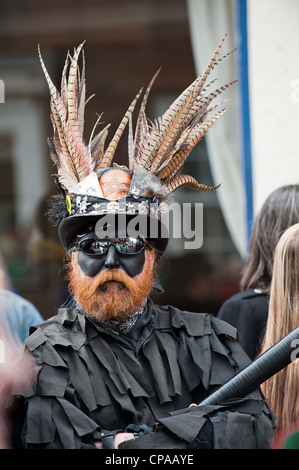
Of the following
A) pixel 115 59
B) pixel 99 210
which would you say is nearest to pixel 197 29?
pixel 115 59

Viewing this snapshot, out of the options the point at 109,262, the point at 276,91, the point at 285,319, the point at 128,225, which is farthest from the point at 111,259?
the point at 276,91

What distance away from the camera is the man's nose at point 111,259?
2.20 meters

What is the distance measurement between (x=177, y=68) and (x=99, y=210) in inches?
156

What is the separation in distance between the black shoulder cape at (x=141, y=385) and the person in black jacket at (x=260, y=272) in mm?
604

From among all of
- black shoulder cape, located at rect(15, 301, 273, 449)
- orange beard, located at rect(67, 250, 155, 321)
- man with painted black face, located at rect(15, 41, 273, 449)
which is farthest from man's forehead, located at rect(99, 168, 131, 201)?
black shoulder cape, located at rect(15, 301, 273, 449)

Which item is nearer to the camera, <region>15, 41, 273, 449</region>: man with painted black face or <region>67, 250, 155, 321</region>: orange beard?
<region>15, 41, 273, 449</region>: man with painted black face

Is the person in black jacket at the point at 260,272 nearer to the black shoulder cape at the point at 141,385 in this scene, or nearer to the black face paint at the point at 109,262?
the black shoulder cape at the point at 141,385

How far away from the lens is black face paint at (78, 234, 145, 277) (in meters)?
2.21

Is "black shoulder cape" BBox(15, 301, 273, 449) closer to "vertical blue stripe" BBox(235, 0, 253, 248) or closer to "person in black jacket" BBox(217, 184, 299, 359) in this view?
"person in black jacket" BBox(217, 184, 299, 359)

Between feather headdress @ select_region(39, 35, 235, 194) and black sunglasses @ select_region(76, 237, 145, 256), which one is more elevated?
feather headdress @ select_region(39, 35, 235, 194)

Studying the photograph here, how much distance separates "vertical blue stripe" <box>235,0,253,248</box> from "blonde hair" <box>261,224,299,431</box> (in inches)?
71.9

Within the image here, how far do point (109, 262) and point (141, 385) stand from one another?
39cm

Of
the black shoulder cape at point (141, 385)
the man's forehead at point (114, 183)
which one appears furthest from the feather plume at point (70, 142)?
the black shoulder cape at point (141, 385)

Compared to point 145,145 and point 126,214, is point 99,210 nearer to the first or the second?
point 126,214
